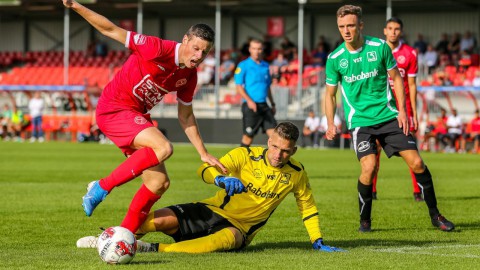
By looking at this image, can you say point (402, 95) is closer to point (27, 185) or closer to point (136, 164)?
point (136, 164)

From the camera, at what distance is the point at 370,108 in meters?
9.96

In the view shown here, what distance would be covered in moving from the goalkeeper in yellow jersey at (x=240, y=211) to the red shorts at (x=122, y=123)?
0.66 meters

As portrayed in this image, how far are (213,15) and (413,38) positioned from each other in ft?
36.1

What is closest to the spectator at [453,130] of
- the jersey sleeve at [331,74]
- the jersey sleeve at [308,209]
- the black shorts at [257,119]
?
the black shorts at [257,119]

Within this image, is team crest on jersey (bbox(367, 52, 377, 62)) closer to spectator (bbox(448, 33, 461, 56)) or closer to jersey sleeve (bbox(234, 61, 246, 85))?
jersey sleeve (bbox(234, 61, 246, 85))

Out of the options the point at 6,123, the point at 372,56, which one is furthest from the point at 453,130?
the point at 372,56

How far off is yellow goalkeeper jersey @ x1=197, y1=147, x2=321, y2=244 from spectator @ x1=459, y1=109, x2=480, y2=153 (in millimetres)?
23789

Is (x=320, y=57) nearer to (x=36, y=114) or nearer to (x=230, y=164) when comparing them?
(x=36, y=114)

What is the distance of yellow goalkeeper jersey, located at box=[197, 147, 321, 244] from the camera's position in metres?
7.96

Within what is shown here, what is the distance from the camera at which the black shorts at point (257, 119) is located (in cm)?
1752

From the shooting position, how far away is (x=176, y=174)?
19016mm

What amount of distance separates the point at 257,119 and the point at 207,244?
9.90 meters

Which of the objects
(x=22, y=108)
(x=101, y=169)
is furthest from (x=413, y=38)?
(x=101, y=169)

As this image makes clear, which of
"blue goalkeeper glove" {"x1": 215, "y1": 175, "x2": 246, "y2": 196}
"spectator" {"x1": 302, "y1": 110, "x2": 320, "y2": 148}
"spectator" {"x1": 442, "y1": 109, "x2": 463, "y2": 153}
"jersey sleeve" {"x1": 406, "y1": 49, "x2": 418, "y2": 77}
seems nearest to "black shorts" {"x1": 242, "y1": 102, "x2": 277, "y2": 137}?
"jersey sleeve" {"x1": 406, "y1": 49, "x2": 418, "y2": 77}
